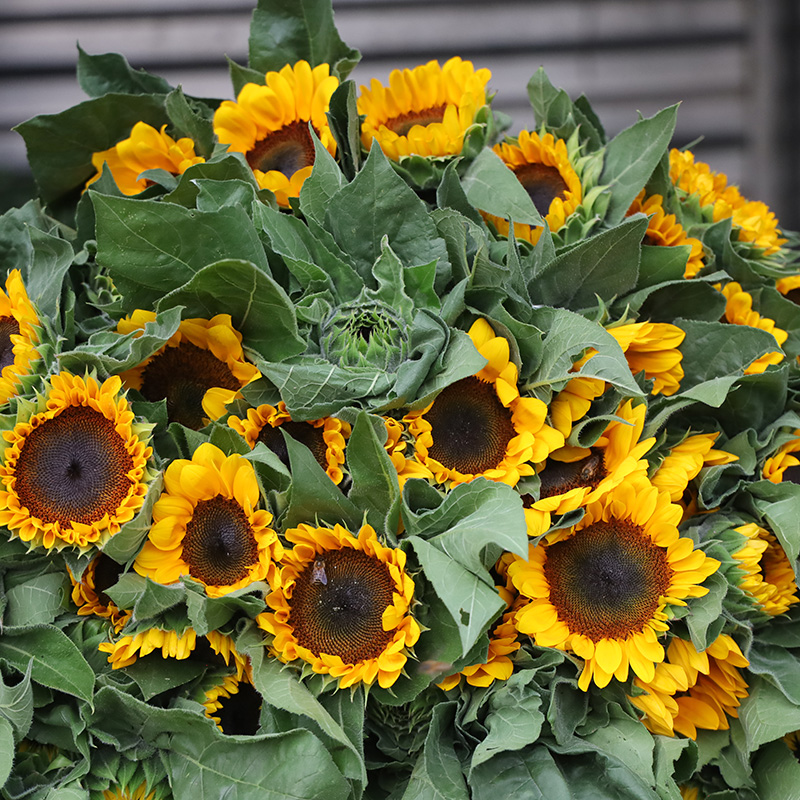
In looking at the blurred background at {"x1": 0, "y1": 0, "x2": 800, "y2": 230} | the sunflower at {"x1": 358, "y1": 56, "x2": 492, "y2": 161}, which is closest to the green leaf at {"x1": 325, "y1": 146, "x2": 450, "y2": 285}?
the sunflower at {"x1": 358, "y1": 56, "x2": 492, "y2": 161}

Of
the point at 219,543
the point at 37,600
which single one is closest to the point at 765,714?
the point at 219,543

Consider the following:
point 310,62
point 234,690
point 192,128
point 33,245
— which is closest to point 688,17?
point 310,62

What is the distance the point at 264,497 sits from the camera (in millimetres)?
560

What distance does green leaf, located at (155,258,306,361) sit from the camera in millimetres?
553

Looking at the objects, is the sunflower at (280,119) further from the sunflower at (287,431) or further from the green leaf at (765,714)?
the green leaf at (765,714)

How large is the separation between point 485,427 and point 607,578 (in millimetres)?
123

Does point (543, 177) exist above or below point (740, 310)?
above

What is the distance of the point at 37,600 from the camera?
57cm

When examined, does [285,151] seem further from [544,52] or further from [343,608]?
[544,52]

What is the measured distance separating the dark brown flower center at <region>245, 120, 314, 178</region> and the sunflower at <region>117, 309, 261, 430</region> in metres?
0.16

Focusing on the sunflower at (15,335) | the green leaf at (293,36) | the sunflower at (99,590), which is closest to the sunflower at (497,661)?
the sunflower at (99,590)

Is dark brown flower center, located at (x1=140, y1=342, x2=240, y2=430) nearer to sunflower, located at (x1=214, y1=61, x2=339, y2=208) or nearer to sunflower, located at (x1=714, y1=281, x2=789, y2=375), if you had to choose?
sunflower, located at (x1=214, y1=61, x2=339, y2=208)

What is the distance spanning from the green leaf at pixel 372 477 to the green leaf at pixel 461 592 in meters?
0.04

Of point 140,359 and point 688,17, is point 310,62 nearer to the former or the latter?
point 140,359
